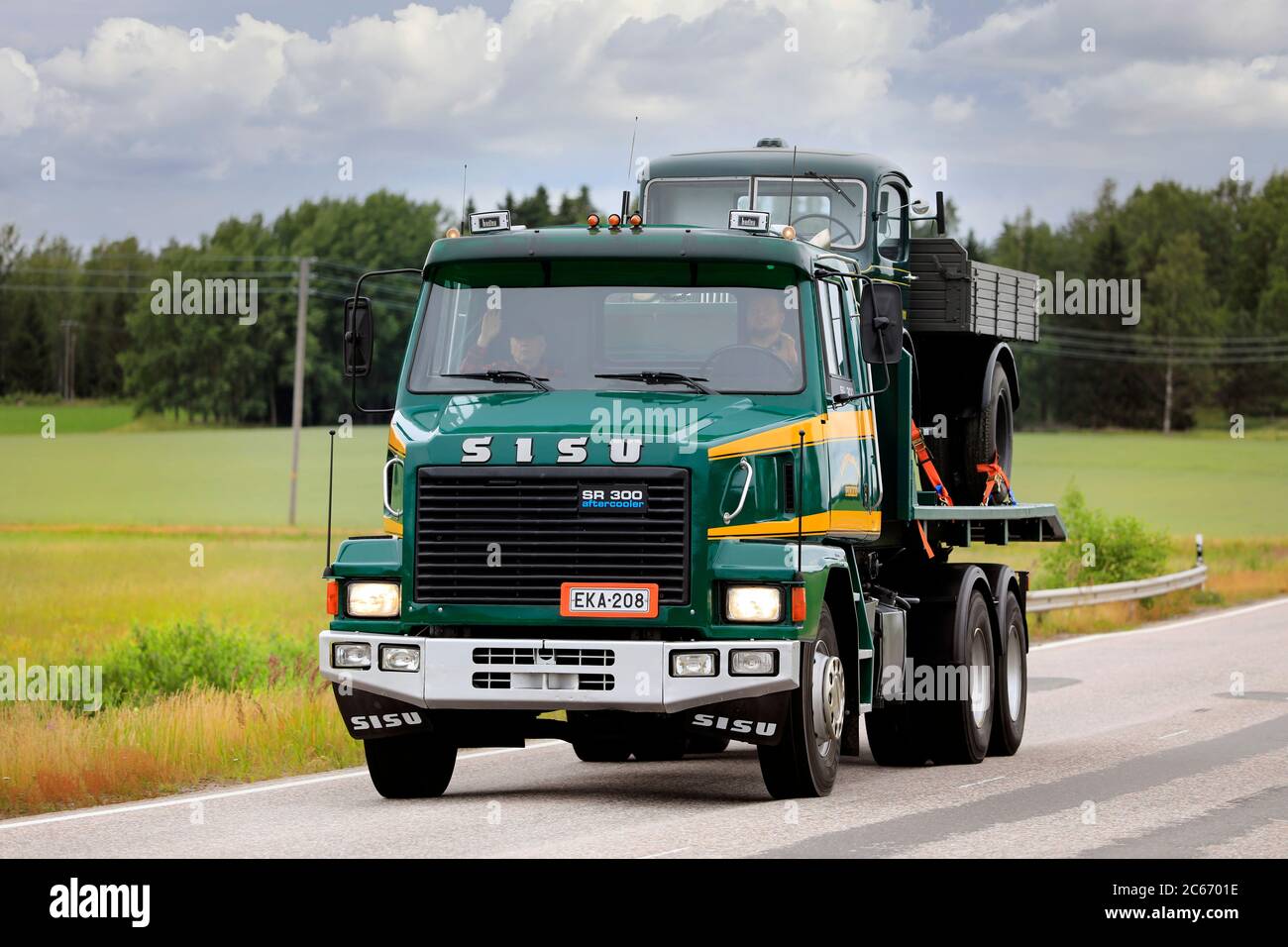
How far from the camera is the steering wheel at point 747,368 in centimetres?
→ 1180

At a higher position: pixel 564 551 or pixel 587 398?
pixel 587 398

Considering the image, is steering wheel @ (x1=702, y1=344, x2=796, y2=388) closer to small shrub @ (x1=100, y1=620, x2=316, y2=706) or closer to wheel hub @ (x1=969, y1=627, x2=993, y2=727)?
wheel hub @ (x1=969, y1=627, x2=993, y2=727)

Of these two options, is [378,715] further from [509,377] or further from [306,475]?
[306,475]

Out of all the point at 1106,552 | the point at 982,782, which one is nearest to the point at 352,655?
the point at 982,782

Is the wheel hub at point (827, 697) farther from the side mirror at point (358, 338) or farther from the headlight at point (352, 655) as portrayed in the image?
the side mirror at point (358, 338)

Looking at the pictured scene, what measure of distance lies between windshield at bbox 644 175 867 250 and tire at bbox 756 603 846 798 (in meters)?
3.34

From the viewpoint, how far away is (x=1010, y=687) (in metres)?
15.6

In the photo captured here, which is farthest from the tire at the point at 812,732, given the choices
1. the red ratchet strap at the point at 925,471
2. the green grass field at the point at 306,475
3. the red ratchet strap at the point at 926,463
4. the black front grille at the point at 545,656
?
the green grass field at the point at 306,475

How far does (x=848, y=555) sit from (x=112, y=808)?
4466 mm

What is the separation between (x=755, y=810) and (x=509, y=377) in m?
2.74

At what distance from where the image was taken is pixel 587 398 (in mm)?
11602

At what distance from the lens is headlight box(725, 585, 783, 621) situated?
36.4ft
